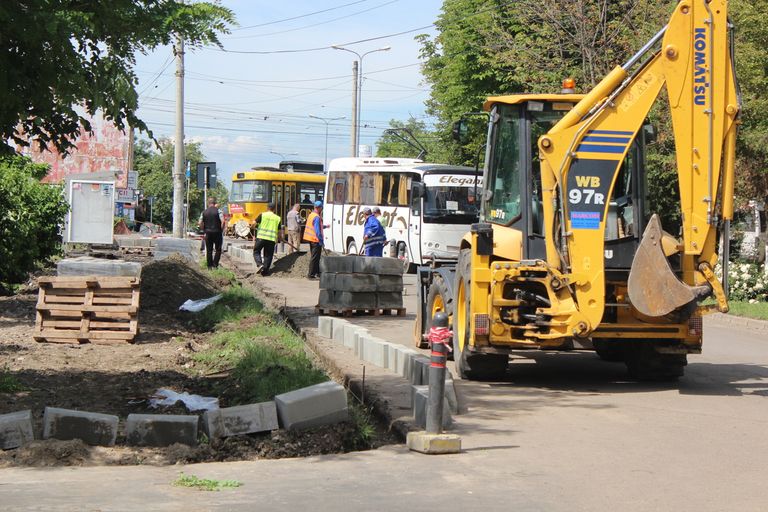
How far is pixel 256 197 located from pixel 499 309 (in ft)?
128

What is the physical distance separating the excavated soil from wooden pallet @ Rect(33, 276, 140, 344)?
289 millimetres

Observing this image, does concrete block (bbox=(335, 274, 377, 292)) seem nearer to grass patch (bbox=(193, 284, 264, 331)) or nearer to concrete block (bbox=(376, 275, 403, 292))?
concrete block (bbox=(376, 275, 403, 292))

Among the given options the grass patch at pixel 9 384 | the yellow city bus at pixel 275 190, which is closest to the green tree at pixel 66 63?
the grass patch at pixel 9 384

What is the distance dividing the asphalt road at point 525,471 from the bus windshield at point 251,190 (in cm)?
3868

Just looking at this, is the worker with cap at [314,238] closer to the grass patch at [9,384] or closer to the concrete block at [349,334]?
the concrete block at [349,334]

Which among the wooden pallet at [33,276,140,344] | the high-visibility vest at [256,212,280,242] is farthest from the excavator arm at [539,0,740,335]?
the high-visibility vest at [256,212,280,242]

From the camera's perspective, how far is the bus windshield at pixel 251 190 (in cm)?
4872

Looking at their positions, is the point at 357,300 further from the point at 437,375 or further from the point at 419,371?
the point at 437,375

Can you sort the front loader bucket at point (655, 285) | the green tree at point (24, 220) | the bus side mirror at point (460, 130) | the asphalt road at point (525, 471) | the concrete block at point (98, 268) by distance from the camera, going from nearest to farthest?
the asphalt road at point (525, 471) < the front loader bucket at point (655, 285) < the bus side mirror at point (460, 130) < the concrete block at point (98, 268) < the green tree at point (24, 220)

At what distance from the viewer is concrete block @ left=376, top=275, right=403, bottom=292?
18.5m

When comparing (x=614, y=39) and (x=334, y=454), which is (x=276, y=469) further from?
(x=614, y=39)

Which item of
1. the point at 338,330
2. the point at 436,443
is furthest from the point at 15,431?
the point at 338,330

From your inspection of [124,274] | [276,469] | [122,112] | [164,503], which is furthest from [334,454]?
[124,274]

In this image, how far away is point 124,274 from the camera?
15859 mm
